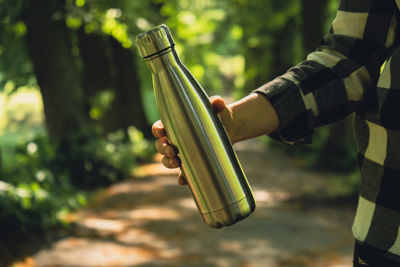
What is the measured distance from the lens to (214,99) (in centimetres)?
146

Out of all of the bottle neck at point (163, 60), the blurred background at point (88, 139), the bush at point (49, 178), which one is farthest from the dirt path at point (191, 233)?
the bottle neck at point (163, 60)

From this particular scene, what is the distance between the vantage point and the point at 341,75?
4.75ft

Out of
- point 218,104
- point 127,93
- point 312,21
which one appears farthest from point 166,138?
point 127,93

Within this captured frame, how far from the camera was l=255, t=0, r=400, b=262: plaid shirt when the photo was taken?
137cm

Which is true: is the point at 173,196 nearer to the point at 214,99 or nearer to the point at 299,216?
the point at 299,216

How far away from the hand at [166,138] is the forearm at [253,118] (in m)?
0.01

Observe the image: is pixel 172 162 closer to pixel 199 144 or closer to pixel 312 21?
pixel 199 144

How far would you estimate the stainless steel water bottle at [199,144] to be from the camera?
138cm

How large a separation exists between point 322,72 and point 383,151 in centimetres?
31

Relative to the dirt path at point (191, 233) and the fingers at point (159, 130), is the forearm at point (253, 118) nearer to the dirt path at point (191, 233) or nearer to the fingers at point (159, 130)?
the fingers at point (159, 130)

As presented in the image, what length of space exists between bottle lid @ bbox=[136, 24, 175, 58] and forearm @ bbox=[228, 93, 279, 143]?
302 mm

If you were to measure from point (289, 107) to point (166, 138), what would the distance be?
39 centimetres

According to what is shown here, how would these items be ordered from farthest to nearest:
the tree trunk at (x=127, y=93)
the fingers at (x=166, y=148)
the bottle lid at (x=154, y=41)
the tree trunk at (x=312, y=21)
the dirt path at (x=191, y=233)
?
the tree trunk at (x=127, y=93)
the tree trunk at (x=312, y=21)
the dirt path at (x=191, y=233)
the fingers at (x=166, y=148)
the bottle lid at (x=154, y=41)

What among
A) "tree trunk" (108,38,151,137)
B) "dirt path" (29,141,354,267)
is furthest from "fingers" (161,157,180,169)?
"tree trunk" (108,38,151,137)
